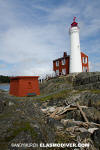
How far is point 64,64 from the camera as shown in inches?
1326

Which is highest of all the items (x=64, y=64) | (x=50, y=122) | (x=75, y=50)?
(x=75, y=50)

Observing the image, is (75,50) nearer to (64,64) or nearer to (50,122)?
(64,64)

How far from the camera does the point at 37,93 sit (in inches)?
1031

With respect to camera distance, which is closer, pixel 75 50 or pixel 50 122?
pixel 50 122

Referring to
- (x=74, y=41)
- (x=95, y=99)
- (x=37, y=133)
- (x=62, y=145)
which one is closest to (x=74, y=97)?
(x=95, y=99)

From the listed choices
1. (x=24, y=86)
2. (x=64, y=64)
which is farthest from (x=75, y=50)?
(x=24, y=86)

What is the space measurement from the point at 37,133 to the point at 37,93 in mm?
22006

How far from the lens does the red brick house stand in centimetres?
3272

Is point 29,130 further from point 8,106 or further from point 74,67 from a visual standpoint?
point 74,67

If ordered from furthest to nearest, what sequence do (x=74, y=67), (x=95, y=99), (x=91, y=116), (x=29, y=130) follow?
1. (x=74, y=67)
2. (x=95, y=99)
3. (x=91, y=116)
4. (x=29, y=130)

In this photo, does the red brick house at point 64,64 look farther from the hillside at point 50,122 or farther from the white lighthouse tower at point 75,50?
the hillside at point 50,122

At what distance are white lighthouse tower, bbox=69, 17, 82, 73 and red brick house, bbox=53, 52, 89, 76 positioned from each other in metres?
2.80

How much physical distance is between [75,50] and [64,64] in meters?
5.50

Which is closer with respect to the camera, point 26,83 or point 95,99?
point 95,99
